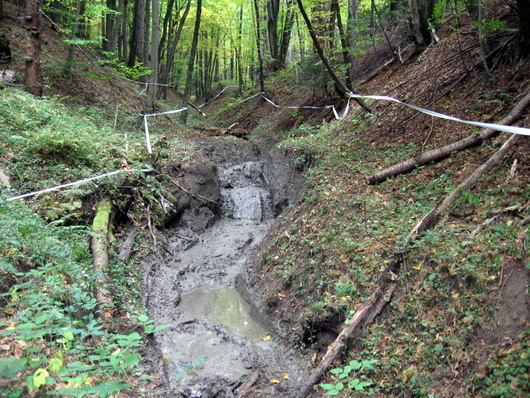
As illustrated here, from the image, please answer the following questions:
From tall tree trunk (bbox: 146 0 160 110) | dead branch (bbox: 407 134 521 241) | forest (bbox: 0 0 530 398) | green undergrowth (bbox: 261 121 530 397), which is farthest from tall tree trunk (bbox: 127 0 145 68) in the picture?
dead branch (bbox: 407 134 521 241)

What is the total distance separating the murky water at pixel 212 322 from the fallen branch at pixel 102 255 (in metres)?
1.04

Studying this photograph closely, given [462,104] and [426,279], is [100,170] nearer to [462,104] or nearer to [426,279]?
[426,279]

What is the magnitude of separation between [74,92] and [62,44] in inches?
222

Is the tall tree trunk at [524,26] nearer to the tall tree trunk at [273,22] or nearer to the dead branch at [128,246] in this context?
the dead branch at [128,246]

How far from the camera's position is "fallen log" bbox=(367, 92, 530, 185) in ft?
18.9

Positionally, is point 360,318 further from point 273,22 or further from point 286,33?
point 286,33

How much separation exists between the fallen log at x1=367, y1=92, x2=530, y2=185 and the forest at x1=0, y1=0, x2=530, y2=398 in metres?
0.03

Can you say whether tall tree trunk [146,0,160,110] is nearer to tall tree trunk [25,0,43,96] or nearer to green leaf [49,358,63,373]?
tall tree trunk [25,0,43,96]

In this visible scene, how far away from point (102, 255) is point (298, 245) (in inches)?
137

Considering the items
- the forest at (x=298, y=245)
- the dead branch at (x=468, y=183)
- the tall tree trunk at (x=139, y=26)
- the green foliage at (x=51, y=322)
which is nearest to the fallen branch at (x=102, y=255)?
the forest at (x=298, y=245)

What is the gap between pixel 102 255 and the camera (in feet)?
19.4

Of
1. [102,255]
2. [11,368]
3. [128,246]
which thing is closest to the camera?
[11,368]

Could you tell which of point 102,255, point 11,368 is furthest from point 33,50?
point 11,368

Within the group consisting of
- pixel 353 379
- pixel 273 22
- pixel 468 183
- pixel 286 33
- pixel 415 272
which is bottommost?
pixel 353 379
